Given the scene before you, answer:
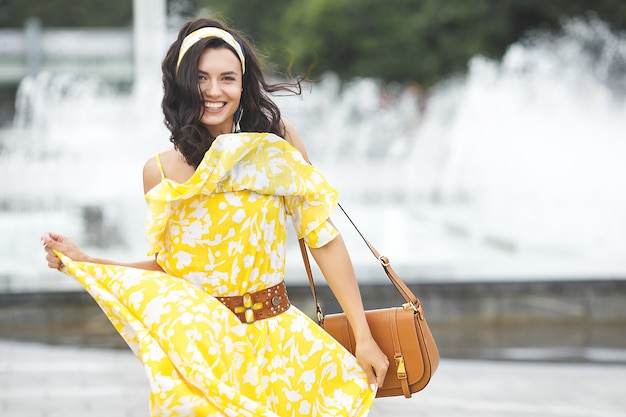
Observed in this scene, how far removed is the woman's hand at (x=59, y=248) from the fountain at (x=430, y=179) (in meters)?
0.82

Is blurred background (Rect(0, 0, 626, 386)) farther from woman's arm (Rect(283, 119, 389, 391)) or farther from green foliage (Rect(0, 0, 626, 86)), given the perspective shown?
woman's arm (Rect(283, 119, 389, 391))

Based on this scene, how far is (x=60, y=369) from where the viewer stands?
246 inches

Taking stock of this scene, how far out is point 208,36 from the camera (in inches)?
110

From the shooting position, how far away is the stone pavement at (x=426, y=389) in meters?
5.25

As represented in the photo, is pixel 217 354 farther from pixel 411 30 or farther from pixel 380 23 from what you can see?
pixel 380 23

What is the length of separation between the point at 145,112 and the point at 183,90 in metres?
13.9

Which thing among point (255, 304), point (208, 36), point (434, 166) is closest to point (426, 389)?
point (255, 304)

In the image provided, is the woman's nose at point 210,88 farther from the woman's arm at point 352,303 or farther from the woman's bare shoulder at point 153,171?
the woman's arm at point 352,303

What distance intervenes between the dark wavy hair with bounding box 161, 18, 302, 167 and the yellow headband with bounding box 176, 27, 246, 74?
0.03ft

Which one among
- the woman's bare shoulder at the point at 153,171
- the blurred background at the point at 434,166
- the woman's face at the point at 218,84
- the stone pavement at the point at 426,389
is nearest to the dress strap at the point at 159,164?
the woman's bare shoulder at the point at 153,171

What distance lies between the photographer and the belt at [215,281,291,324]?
109 inches

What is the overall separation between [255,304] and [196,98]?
51cm

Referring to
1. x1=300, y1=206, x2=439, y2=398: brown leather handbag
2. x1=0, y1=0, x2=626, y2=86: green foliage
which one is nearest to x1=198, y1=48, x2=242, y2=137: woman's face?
x1=300, y1=206, x2=439, y2=398: brown leather handbag

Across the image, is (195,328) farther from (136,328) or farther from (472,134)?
(472,134)
